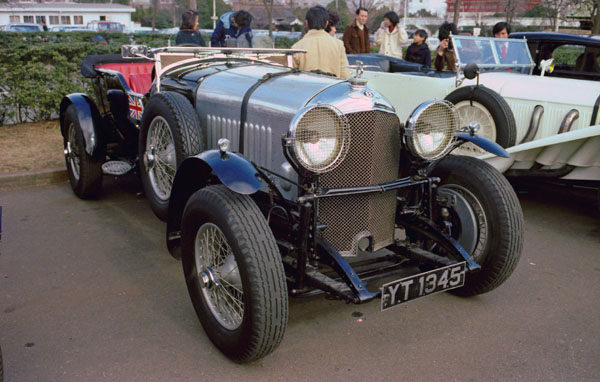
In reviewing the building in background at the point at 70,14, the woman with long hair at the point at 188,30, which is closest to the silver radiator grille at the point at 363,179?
the woman with long hair at the point at 188,30

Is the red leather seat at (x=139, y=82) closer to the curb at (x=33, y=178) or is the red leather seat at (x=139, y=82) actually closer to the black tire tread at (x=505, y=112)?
the curb at (x=33, y=178)

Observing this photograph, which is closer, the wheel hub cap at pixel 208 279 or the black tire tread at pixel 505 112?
the wheel hub cap at pixel 208 279

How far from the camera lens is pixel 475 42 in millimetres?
6184

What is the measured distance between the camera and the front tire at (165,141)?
133 inches

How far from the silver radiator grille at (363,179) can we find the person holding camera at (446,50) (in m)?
4.60

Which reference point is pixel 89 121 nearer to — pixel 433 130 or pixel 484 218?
pixel 433 130

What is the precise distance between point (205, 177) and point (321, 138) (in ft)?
2.73

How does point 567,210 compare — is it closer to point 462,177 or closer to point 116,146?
point 462,177

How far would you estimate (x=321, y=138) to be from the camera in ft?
8.63

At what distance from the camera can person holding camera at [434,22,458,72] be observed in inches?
282

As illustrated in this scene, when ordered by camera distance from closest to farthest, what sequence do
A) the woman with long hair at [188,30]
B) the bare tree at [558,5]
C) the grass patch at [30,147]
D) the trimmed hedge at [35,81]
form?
the grass patch at [30,147] < the woman with long hair at [188,30] < the trimmed hedge at [35,81] < the bare tree at [558,5]

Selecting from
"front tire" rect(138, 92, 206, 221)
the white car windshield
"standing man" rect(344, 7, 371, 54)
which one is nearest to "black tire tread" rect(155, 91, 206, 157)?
"front tire" rect(138, 92, 206, 221)

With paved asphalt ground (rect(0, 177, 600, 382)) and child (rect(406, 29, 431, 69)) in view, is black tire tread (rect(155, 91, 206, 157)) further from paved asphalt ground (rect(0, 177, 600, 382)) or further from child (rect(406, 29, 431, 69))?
child (rect(406, 29, 431, 69))

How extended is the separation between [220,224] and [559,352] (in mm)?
1901
